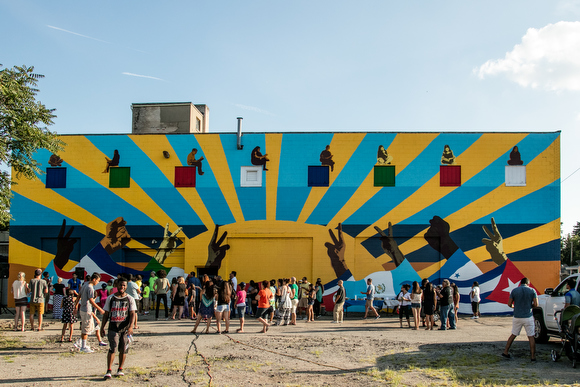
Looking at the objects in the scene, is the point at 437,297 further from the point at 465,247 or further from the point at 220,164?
the point at 220,164

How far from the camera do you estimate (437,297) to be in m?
17.0

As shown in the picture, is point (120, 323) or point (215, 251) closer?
point (120, 323)

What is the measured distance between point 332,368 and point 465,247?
44.1ft

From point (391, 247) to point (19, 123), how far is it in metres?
14.5

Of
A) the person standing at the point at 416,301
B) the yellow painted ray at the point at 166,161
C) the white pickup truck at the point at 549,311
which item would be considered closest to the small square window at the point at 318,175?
the yellow painted ray at the point at 166,161

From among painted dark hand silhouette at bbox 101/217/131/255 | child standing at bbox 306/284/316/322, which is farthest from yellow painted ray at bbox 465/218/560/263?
painted dark hand silhouette at bbox 101/217/131/255

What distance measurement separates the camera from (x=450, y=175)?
2141cm

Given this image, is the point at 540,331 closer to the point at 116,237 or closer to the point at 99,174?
the point at 116,237

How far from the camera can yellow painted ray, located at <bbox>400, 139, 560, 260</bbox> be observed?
21.1 m

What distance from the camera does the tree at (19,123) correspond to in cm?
1350

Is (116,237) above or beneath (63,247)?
above

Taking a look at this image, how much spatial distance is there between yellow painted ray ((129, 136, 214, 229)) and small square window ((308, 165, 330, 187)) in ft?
15.6

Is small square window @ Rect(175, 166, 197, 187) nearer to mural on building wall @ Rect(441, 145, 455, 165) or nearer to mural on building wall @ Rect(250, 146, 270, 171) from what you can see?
mural on building wall @ Rect(250, 146, 270, 171)

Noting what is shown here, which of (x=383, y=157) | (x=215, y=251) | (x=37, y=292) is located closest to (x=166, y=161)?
(x=215, y=251)
